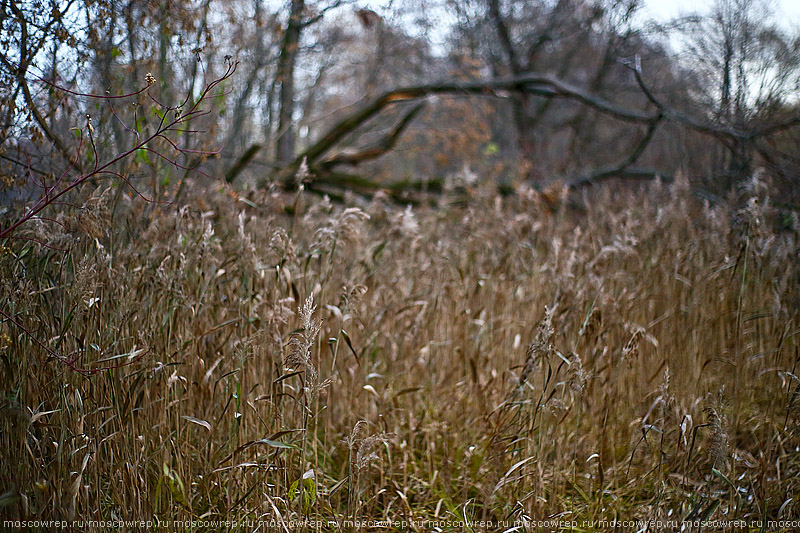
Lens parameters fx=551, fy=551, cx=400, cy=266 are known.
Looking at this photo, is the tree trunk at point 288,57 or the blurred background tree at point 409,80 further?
the tree trunk at point 288,57

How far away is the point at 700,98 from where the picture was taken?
16.4 ft

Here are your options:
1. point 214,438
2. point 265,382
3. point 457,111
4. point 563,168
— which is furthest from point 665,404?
point 457,111

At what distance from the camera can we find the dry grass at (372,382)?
1823 millimetres

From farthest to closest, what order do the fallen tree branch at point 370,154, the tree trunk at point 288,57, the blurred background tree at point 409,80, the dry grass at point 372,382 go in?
the fallen tree branch at point 370,154
the tree trunk at point 288,57
the blurred background tree at point 409,80
the dry grass at point 372,382

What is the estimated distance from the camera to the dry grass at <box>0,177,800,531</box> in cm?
182

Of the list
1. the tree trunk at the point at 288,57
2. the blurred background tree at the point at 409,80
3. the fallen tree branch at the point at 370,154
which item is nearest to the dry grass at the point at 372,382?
the blurred background tree at the point at 409,80

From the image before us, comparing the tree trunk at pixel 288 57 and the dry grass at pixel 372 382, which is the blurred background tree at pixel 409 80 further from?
the dry grass at pixel 372 382

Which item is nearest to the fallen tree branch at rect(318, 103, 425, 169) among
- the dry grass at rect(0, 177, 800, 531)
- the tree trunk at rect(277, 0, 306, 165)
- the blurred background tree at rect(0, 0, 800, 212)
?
the blurred background tree at rect(0, 0, 800, 212)

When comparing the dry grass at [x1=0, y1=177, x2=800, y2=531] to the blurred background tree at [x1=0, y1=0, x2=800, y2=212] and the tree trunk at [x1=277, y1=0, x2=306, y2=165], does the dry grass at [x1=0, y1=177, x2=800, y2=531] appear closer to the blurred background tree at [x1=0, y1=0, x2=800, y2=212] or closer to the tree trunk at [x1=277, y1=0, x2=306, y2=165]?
the blurred background tree at [x1=0, y1=0, x2=800, y2=212]

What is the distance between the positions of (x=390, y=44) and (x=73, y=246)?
7.84 metres

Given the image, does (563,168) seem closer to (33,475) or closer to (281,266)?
(281,266)

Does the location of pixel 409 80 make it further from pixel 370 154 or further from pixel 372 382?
pixel 372 382

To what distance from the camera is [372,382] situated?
9.52 ft

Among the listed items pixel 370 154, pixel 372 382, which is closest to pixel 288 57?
pixel 370 154
